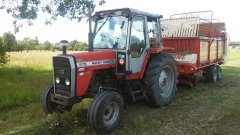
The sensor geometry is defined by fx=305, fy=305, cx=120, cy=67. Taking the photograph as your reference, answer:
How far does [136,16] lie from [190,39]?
3.80m

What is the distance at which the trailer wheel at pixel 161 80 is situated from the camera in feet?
23.7

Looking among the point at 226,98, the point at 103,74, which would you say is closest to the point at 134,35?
the point at 103,74

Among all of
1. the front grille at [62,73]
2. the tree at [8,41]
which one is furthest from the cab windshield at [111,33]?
the tree at [8,41]

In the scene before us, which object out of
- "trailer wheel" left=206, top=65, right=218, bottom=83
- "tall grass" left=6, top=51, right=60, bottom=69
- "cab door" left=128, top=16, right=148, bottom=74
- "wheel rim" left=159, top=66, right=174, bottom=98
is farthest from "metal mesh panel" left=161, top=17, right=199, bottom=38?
"tall grass" left=6, top=51, right=60, bottom=69

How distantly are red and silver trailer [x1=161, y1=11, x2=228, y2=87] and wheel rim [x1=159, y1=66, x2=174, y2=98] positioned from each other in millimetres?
1518

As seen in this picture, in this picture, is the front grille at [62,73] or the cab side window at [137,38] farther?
the cab side window at [137,38]

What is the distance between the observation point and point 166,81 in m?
8.12

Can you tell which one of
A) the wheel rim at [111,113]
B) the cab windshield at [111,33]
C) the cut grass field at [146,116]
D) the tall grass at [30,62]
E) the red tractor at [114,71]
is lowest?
the cut grass field at [146,116]

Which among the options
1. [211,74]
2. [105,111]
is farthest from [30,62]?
[105,111]

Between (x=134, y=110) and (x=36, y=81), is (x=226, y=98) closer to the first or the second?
(x=134, y=110)

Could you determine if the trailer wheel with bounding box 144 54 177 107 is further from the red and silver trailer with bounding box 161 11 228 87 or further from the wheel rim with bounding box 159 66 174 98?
the red and silver trailer with bounding box 161 11 228 87

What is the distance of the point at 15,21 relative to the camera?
17.3m

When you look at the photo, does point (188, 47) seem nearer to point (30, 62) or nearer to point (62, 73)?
point (62, 73)

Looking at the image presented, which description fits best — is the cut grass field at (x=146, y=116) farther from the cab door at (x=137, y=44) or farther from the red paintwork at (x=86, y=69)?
the cab door at (x=137, y=44)
